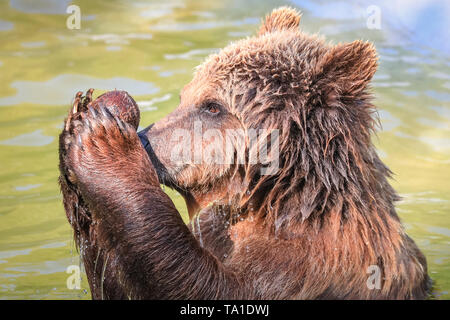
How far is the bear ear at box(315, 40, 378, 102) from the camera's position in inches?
204

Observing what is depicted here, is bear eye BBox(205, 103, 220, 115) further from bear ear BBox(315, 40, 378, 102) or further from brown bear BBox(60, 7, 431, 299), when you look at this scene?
bear ear BBox(315, 40, 378, 102)

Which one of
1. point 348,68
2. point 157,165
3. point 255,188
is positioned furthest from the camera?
point 157,165

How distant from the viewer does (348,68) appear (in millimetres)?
5258

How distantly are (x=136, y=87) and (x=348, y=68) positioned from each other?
750cm

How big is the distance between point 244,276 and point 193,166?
3.13 feet

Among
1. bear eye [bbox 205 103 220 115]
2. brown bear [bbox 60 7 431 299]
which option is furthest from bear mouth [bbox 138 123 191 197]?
bear eye [bbox 205 103 220 115]

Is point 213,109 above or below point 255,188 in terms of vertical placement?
above

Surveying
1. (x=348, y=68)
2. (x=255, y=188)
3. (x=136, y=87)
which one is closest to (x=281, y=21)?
(x=348, y=68)

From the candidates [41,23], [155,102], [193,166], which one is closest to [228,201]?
[193,166]

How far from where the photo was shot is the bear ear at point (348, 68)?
5191mm

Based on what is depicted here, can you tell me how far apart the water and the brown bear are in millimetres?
1595

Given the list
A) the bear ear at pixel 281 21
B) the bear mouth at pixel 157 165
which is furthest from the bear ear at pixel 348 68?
the bear mouth at pixel 157 165

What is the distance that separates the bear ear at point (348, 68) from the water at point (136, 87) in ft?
7.33

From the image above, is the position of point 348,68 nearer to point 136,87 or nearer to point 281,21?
point 281,21
